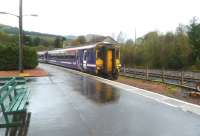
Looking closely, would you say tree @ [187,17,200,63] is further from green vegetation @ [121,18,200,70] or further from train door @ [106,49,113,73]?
train door @ [106,49,113,73]

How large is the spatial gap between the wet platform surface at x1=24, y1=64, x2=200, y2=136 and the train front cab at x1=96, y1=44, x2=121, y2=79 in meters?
14.3

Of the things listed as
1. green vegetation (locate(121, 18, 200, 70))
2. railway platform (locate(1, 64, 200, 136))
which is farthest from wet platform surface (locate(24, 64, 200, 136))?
green vegetation (locate(121, 18, 200, 70))

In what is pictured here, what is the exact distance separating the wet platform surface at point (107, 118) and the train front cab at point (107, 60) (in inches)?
563

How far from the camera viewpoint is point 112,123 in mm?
8281

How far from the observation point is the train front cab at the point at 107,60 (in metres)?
27.0

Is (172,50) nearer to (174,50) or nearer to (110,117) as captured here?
(174,50)

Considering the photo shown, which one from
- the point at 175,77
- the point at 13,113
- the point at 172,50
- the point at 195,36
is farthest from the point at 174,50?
the point at 13,113

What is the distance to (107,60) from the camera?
27719 mm

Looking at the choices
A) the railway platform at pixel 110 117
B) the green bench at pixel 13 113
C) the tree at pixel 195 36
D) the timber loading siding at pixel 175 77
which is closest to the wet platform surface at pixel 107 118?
the railway platform at pixel 110 117

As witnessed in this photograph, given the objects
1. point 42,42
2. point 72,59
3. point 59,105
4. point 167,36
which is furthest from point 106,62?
point 42,42

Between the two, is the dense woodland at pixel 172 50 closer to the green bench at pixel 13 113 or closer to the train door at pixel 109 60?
the train door at pixel 109 60

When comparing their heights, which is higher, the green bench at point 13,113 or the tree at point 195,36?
the tree at point 195,36

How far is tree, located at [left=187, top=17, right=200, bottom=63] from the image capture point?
5094 centimetres

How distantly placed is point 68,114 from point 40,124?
1.45m
